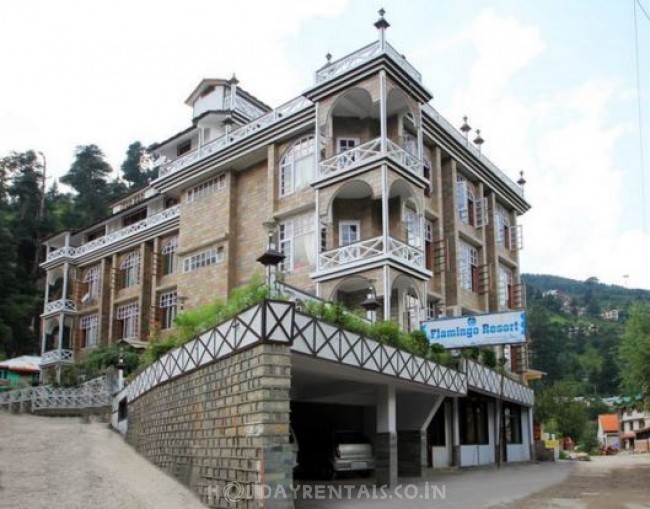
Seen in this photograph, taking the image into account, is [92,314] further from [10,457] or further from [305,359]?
[305,359]

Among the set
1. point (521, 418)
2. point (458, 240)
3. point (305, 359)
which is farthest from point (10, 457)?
point (521, 418)

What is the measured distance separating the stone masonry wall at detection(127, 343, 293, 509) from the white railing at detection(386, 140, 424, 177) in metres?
10.9

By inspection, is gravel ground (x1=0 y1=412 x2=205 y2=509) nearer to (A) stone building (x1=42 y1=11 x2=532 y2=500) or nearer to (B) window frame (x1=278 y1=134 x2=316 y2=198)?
(A) stone building (x1=42 y1=11 x2=532 y2=500)

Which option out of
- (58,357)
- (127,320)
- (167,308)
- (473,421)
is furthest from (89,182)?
(473,421)

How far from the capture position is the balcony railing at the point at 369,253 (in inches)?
857

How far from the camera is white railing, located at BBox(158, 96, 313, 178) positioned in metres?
25.6

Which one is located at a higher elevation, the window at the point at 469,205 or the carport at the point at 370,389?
the window at the point at 469,205

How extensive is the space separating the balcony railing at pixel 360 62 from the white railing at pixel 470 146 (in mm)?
2669

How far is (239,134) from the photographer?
27938mm

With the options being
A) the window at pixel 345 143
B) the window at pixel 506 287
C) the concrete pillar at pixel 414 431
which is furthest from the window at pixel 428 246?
the concrete pillar at pixel 414 431

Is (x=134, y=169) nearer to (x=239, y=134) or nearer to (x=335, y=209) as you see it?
(x=239, y=134)

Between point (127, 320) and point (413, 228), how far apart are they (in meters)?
19.2

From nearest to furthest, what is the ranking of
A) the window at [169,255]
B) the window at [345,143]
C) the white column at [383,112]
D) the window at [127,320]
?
1. the white column at [383,112]
2. the window at [345,143]
3. the window at [169,255]
4. the window at [127,320]

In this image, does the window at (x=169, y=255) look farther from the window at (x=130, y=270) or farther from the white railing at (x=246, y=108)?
the white railing at (x=246, y=108)
